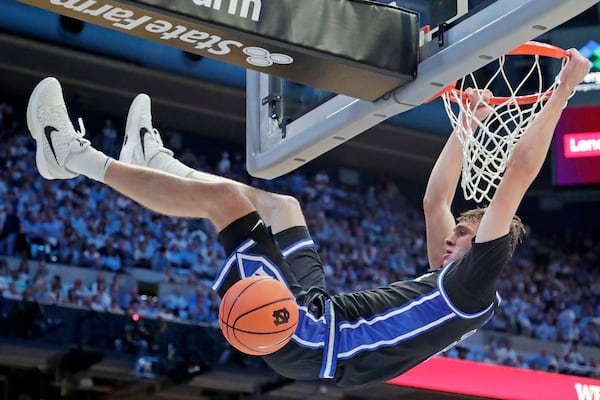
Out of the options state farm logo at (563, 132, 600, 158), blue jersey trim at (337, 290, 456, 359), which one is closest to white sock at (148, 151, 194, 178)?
blue jersey trim at (337, 290, 456, 359)

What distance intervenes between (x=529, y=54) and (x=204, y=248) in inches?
383

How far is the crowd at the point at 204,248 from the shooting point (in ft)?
41.7

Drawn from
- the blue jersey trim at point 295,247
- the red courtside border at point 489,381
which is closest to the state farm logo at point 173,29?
the blue jersey trim at point 295,247

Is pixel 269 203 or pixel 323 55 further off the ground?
pixel 323 55

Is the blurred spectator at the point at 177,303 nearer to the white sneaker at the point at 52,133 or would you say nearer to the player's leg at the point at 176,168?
the player's leg at the point at 176,168

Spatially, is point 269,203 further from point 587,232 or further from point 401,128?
point 587,232

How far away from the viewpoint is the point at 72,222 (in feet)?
44.8

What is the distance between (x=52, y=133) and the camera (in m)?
5.28

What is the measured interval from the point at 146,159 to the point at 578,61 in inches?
93.5

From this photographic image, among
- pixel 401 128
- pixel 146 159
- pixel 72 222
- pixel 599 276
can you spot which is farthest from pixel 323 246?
pixel 146 159

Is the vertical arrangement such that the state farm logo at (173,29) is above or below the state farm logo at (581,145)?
above

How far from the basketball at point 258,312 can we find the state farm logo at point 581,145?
36.7 ft

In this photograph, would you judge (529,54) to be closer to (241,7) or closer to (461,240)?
(461,240)

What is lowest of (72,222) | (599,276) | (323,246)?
(599,276)
